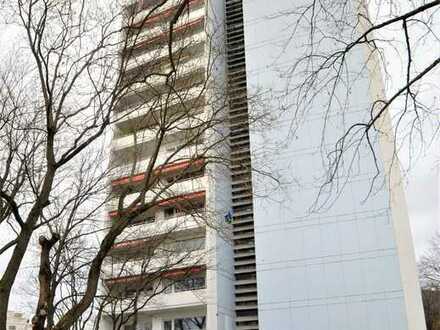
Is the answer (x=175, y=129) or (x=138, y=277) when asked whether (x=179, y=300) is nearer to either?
(x=138, y=277)

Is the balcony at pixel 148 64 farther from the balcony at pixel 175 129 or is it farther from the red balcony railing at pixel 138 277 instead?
the red balcony railing at pixel 138 277

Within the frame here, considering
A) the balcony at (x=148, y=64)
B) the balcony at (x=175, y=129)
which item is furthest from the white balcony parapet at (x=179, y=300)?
the balcony at (x=148, y=64)

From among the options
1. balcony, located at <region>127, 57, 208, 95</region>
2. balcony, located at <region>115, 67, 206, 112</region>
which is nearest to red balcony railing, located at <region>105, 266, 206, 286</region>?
balcony, located at <region>115, 67, 206, 112</region>

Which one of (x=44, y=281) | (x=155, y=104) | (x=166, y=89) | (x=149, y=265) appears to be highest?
(x=166, y=89)

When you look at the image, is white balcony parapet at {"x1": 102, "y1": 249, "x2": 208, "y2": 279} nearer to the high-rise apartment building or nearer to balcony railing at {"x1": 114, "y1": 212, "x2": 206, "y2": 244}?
the high-rise apartment building

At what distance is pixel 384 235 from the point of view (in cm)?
2030

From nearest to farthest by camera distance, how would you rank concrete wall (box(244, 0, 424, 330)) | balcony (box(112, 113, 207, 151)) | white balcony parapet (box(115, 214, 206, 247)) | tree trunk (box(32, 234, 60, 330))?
tree trunk (box(32, 234, 60, 330))
balcony (box(112, 113, 207, 151))
white balcony parapet (box(115, 214, 206, 247))
concrete wall (box(244, 0, 424, 330))

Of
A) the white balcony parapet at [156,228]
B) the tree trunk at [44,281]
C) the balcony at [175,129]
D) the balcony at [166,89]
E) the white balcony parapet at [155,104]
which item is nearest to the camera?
the tree trunk at [44,281]

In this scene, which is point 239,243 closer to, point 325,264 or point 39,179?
point 325,264

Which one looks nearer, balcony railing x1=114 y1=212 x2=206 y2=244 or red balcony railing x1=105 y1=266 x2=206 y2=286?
red balcony railing x1=105 y1=266 x2=206 y2=286

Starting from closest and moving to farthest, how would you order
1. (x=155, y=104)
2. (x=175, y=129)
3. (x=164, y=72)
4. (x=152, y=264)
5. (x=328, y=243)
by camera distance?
(x=155, y=104) → (x=164, y=72) → (x=175, y=129) → (x=152, y=264) → (x=328, y=243)

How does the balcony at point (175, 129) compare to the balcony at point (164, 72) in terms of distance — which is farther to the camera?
the balcony at point (175, 129)

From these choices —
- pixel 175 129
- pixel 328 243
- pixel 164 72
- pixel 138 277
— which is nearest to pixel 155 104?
pixel 164 72

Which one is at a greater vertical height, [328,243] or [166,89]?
[328,243]
